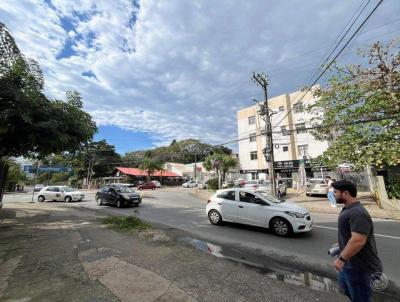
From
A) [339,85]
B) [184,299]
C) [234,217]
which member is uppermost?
[339,85]

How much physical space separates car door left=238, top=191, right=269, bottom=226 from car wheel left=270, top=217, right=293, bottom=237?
29cm

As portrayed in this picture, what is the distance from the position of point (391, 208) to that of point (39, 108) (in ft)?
59.4

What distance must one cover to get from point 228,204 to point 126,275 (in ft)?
18.5

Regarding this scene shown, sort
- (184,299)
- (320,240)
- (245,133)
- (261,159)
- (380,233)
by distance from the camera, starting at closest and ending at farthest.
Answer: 1. (184,299)
2. (320,240)
3. (380,233)
4. (261,159)
5. (245,133)

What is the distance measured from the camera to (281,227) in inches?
328

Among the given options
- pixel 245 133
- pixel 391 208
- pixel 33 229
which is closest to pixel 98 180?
pixel 245 133

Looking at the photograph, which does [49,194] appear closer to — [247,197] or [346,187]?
[247,197]

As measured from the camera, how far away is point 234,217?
31.4 ft

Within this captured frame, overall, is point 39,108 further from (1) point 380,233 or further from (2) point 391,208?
(2) point 391,208

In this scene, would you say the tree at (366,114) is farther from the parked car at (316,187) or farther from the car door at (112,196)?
the car door at (112,196)

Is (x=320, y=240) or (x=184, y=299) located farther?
(x=320, y=240)

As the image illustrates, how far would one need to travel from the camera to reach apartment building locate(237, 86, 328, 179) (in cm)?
3378

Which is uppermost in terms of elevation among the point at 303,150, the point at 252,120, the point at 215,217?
the point at 252,120

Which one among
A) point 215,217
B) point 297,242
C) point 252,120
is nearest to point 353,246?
point 297,242
